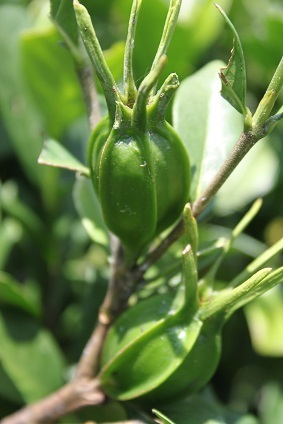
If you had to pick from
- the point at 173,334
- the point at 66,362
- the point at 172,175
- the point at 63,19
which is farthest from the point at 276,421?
the point at 63,19

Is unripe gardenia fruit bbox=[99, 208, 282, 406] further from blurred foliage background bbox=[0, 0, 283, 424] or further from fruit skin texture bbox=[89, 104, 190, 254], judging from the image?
blurred foliage background bbox=[0, 0, 283, 424]

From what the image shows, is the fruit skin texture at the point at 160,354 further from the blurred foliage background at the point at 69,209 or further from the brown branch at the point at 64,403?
the blurred foliage background at the point at 69,209

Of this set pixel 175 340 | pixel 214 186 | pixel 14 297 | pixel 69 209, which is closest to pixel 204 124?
pixel 214 186

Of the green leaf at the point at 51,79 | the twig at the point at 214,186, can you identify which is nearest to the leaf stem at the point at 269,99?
the twig at the point at 214,186

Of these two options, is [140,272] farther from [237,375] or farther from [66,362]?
[237,375]

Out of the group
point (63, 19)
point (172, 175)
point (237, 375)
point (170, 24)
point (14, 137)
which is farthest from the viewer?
point (237, 375)

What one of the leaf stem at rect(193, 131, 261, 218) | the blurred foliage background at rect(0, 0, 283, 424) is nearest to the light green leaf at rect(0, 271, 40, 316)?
the blurred foliage background at rect(0, 0, 283, 424)
